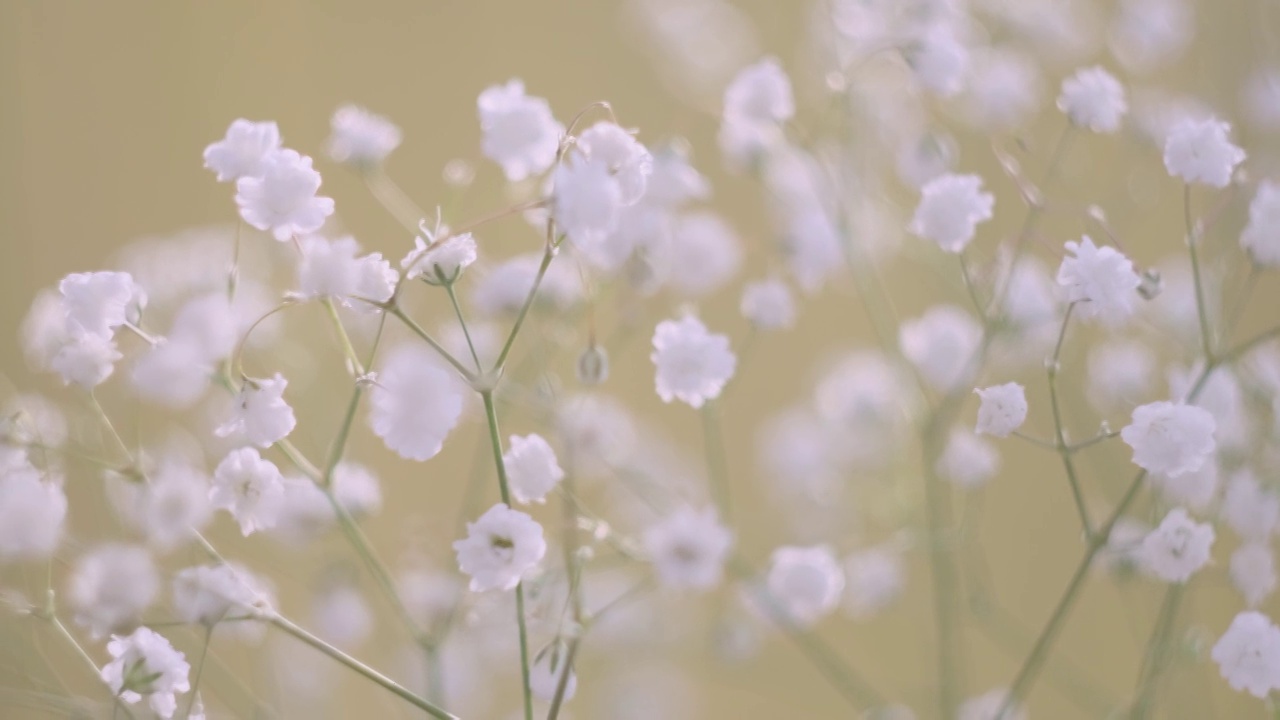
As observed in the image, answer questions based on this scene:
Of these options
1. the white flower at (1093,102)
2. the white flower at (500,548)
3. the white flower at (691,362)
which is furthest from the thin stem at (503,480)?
the white flower at (1093,102)

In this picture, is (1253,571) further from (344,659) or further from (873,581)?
(344,659)

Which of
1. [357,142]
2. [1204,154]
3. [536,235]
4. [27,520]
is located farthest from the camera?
[536,235]

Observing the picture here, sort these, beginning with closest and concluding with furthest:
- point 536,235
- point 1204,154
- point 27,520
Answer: point 27,520, point 1204,154, point 536,235

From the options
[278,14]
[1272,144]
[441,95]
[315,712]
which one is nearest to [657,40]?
[441,95]

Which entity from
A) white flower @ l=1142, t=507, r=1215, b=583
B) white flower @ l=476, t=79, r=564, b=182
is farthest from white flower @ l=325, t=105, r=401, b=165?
white flower @ l=1142, t=507, r=1215, b=583

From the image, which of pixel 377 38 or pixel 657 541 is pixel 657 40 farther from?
pixel 657 541

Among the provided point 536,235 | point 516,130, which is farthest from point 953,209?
point 536,235

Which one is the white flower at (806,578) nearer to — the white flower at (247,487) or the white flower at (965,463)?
the white flower at (965,463)
